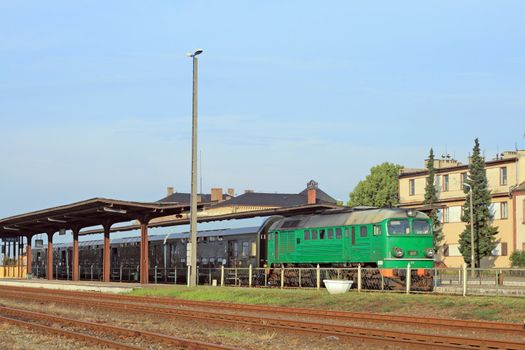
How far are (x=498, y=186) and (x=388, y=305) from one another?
170 feet

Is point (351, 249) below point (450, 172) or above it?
below

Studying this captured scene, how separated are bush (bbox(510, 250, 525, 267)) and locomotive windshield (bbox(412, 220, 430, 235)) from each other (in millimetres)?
33541

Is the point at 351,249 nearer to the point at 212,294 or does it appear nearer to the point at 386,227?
the point at 386,227

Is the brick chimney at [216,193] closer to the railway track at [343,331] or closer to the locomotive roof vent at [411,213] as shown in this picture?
the locomotive roof vent at [411,213]

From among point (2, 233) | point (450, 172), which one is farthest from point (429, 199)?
point (2, 233)

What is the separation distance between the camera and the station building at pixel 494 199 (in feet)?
235

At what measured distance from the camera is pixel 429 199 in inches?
3081

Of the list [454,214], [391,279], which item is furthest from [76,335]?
[454,214]

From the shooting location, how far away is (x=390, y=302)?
90.1 ft

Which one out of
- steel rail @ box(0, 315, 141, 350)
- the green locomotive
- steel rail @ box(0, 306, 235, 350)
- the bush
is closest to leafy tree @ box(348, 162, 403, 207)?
the bush

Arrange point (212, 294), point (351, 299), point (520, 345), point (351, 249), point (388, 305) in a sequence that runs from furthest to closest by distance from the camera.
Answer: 1. point (351, 249)
2. point (212, 294)
3. point (351, 299)
4. point (388, 305)
5. point (520, 345)

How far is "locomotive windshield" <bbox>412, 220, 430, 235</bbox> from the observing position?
3548cm

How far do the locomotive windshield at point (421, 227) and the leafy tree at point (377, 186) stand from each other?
62.7 m

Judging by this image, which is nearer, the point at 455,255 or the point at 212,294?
the point at 212,294
